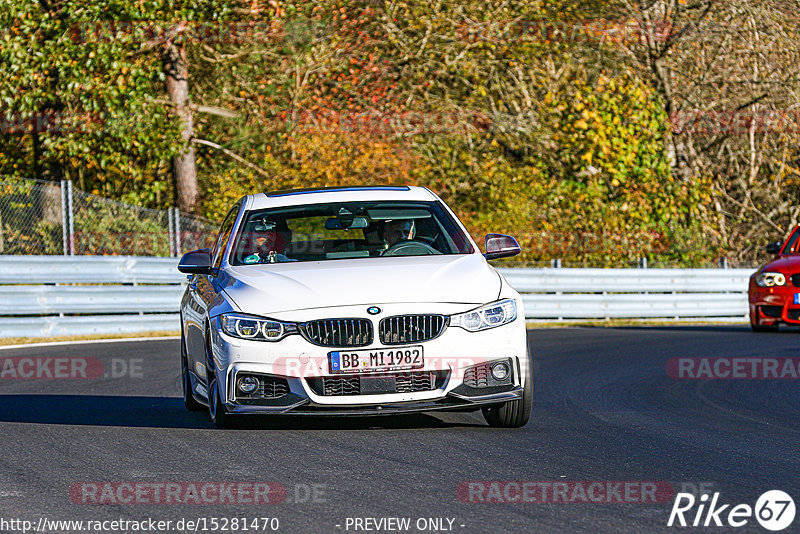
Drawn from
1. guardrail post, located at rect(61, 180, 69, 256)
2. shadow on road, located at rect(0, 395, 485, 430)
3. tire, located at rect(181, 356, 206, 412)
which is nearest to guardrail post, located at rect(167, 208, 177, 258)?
guardrail post, located at rect(61, 180, 69, 256)

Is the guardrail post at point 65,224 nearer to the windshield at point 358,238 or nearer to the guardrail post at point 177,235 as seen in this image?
the guardrail post at point 177,235

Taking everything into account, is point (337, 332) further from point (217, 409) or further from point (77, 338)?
point (77, 338)

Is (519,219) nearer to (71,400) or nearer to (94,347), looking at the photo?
(94,347)

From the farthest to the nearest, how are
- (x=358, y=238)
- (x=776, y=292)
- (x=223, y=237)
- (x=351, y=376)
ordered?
(x=776, y=292), (x=223, y=237), (x=358, y=238), (x=351, y=376)

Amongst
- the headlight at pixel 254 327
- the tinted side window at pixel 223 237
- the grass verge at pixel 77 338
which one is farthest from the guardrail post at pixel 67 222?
the headlight at pixel 254 327

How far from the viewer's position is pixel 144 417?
9195 mm

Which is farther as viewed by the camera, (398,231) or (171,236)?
(171,236)

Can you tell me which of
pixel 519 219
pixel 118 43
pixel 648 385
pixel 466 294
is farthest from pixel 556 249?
pixel 466 294

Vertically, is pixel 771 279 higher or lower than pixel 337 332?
lower

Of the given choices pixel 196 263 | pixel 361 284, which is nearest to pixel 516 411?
pixel 361 284

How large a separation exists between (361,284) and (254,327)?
2.16 ft

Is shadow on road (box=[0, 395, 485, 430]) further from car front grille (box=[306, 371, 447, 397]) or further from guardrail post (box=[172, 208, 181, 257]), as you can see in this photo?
guardrail post (box=[172, 208, 181, 257])

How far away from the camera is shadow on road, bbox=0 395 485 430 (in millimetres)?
8438

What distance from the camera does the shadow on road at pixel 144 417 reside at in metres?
8.44
